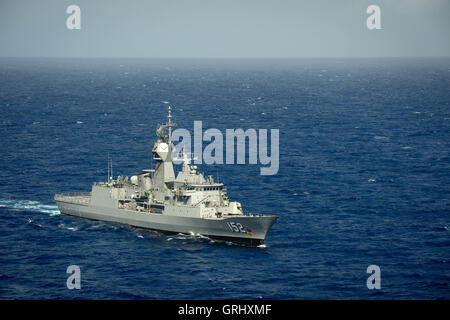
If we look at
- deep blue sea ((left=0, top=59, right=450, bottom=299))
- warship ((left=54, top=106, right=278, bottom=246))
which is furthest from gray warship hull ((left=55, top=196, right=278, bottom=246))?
deep blue sea ((left=0, top=59, right=450, bottom=299))

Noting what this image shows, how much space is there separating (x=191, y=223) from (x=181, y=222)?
1325 millimetres

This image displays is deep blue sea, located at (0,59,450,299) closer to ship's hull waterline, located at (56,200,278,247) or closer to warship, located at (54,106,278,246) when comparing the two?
ship's hull waterline, located at (56,200,278,247)

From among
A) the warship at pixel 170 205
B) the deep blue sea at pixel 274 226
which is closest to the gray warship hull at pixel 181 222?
the warship at pixel 170 205

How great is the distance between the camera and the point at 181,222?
3004 inches

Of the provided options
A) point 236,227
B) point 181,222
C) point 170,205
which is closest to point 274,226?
point 236,227

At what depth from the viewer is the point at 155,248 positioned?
72.4m

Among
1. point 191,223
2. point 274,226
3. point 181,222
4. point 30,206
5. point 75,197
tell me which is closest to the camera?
point 191,223

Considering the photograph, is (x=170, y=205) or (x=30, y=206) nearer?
(x=170, y=205)

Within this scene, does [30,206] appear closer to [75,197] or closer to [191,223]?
[75,197]

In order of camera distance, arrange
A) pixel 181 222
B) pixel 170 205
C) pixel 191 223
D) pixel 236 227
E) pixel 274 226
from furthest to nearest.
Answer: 1. pixel 274 226
2. pixel 170 205
3. pixel 181 222
4. pixel 191 223
5. pixel 236 227

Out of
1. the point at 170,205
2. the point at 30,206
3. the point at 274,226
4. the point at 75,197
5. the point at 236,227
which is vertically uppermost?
the point at 170,205

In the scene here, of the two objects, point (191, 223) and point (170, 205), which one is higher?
point (170, 205)

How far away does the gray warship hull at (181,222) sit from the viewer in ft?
236
